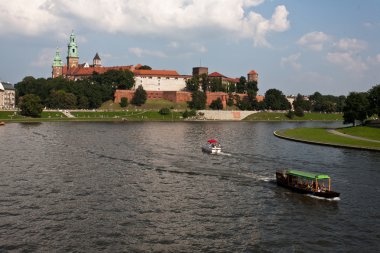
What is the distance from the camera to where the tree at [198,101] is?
184375 millimetres

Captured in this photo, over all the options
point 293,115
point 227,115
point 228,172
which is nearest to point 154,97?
point 227,115

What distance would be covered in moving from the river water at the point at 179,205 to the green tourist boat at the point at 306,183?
2.48 ft

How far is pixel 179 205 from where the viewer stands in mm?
30938

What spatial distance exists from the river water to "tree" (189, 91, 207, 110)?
12946 centimetres

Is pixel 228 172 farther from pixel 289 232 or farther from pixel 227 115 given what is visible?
pixel 227 115

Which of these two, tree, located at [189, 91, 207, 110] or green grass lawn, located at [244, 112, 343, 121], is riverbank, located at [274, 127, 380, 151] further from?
tree, located at [189, 91, 207, 110]

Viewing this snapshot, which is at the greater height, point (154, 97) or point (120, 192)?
point (154, 97)

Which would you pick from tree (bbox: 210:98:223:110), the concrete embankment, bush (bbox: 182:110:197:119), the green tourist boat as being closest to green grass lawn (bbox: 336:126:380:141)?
the green tourist boat

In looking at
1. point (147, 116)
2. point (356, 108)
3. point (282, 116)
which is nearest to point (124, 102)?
point (147, 116)

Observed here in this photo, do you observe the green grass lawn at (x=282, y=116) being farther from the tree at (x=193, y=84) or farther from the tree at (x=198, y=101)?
the tree at (x=193, y=84)

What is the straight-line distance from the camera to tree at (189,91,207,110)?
605ft

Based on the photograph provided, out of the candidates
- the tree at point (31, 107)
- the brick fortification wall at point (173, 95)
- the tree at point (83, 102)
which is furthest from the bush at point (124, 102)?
the tree at point (31, 107)

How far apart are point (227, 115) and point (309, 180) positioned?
13843 centimetres

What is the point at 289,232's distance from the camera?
82.8ft
